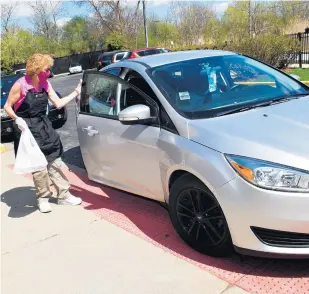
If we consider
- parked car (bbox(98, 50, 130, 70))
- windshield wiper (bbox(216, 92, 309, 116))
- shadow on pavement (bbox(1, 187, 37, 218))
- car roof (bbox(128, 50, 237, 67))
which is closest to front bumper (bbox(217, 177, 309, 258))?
windshield wiper (bbox(216, 92, 309, 116))

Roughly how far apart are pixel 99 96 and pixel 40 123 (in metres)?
0.69

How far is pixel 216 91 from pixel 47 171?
81.0 inches

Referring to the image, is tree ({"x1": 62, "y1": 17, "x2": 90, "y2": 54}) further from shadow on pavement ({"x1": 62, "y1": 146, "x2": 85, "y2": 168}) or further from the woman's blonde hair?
the woman's blonde hair

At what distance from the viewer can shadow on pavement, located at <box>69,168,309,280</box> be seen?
9.54 ft

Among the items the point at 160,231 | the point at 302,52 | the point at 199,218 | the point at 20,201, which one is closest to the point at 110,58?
the point at 302,52

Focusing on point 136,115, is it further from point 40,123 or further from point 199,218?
point 40,123

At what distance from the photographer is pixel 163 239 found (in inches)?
140

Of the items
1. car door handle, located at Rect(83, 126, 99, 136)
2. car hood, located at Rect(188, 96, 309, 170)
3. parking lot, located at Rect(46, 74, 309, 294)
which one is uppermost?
car hood, located at Rect(188, 96, 309, 170)

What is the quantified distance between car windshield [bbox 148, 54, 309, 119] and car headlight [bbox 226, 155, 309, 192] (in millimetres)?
678

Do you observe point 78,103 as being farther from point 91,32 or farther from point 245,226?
point 91,32

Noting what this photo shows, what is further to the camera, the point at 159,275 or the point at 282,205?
the point at 159,275

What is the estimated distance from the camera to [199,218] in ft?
10.2

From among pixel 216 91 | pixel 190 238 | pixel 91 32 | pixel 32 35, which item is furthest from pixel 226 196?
pixel 32 35

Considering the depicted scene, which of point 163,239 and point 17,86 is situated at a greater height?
point 17,86
